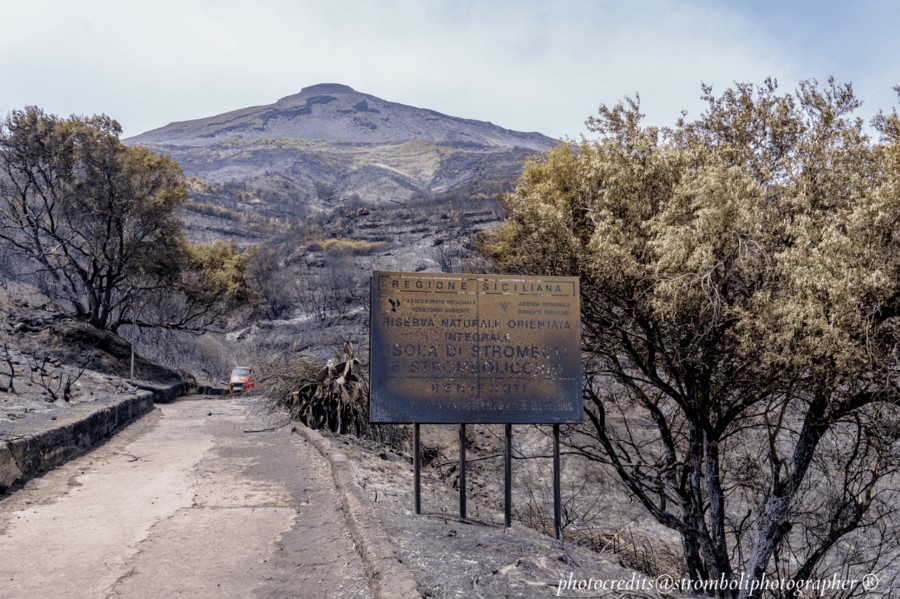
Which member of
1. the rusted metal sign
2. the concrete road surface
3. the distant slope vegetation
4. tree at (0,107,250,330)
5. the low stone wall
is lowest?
the concrete road surface

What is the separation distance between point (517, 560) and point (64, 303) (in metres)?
45.4

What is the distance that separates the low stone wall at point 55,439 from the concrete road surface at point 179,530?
168 millimetres

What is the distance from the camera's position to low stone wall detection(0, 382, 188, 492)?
24.8 ft

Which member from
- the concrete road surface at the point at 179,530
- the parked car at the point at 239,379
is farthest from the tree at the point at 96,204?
the concrete road surface at the point at 179,530

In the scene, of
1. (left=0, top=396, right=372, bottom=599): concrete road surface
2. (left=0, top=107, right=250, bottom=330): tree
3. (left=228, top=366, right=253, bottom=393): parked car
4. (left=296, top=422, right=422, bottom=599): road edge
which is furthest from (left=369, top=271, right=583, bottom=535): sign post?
(left=0, top=107, right=250, bottom=330): tree

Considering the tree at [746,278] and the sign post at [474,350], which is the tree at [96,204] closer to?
the tree at [746,278]

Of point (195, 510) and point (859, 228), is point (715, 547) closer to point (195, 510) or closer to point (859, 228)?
point (859, 228)

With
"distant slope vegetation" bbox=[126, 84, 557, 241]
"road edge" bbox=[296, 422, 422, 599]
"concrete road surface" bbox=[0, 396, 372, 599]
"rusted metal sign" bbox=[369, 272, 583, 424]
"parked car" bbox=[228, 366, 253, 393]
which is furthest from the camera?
"distant slope vegetation" bbox=[126, 84, 557, 241]

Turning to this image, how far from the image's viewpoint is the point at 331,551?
5844 mm

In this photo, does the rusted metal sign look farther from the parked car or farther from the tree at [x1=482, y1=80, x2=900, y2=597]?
the parked car

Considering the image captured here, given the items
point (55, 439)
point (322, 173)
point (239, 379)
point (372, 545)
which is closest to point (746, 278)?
point (372, 545)

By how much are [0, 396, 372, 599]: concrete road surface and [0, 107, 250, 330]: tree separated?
2194 cm

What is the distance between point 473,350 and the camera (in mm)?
7215

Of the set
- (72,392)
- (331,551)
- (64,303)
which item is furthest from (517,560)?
(64,303)
